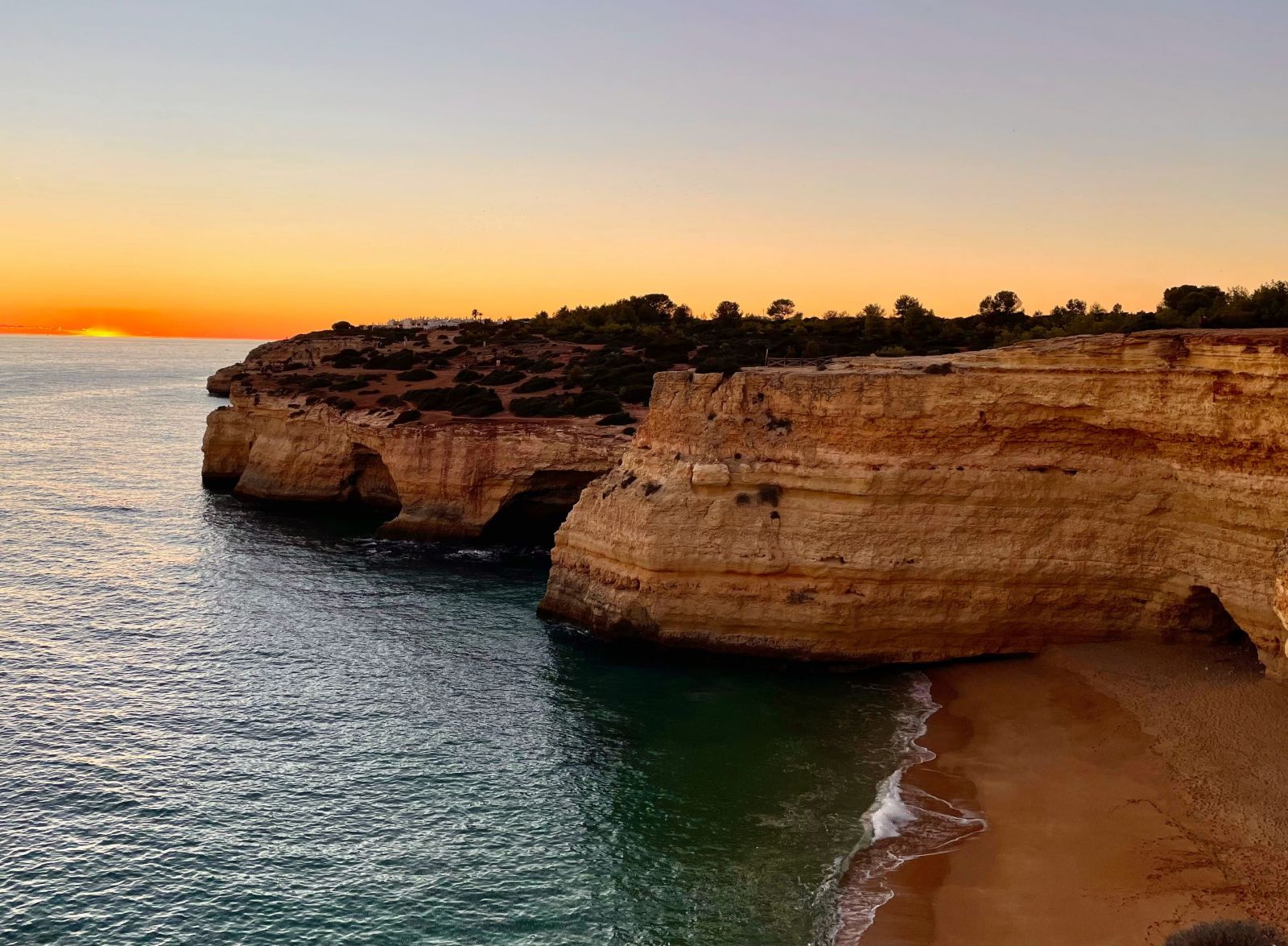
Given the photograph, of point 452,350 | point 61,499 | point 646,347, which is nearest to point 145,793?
point 61,499

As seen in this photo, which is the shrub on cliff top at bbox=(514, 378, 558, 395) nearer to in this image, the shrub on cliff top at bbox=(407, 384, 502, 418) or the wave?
the shrub on cliff top at bbox=(407, 384, 502, 418)

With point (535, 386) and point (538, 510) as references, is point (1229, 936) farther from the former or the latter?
point (535, 386)

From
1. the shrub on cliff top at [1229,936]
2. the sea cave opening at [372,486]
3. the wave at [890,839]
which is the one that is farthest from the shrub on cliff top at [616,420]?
the shrub on cliff top at [1229,936]

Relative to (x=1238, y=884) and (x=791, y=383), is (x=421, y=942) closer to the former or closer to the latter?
(x=1238, y=884)

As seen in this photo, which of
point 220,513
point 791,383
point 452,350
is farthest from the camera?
point 452,350

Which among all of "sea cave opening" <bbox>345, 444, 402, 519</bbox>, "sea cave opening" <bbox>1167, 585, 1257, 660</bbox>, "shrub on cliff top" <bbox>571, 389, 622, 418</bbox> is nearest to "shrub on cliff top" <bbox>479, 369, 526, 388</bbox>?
"sea cave opening" <bbox>345, 444, 402, 519</bbox>
